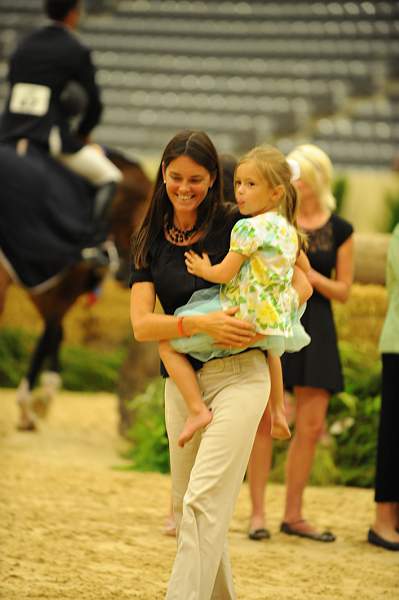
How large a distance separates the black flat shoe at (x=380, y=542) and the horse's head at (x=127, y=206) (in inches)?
135

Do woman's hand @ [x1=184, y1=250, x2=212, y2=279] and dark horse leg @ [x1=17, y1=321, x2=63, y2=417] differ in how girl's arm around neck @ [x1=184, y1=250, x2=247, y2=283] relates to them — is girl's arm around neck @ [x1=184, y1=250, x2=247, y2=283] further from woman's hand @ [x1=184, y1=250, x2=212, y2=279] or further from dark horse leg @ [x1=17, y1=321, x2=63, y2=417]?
dark horse leg @ [x1=17, y1=321, x2=63, y2=417]

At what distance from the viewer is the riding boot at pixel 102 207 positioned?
275 inches

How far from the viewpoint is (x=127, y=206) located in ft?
25.1

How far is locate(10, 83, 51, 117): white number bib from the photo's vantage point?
21.8 ft

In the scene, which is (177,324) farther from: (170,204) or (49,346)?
(49,346)

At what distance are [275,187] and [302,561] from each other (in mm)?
1662

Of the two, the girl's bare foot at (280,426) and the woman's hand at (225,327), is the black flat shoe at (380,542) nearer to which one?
the girl's bare foot at (280,426)

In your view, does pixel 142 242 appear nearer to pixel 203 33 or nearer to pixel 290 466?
pixel 290 466

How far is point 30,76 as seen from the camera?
21.9ft

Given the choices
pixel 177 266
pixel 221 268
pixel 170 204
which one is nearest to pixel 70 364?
pixel 170 204

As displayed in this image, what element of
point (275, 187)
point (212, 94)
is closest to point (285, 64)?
point (212, 94)

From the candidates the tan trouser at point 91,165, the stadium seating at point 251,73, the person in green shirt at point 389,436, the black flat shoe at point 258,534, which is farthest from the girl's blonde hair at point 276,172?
the stadium seating at point 251,73

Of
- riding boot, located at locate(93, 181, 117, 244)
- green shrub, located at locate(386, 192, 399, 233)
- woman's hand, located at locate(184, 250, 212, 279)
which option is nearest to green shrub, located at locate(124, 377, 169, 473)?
riding boot, located at locate(93, 181, 117, 244)

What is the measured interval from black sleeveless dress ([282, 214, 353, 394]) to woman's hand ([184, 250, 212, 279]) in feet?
5.15
